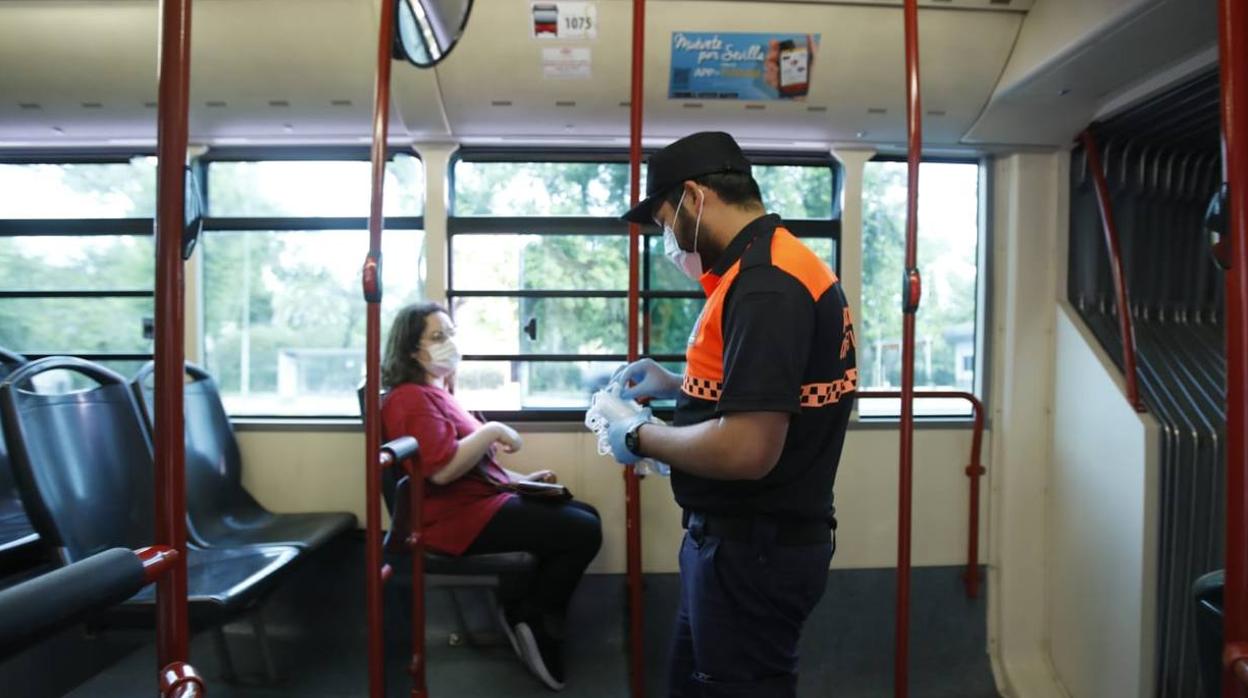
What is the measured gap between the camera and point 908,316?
1643mm

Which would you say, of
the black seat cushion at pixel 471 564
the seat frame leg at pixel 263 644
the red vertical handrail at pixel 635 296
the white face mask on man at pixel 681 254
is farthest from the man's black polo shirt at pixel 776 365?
the seat frame leg at pixel 263 644

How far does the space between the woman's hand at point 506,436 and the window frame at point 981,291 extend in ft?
4.79

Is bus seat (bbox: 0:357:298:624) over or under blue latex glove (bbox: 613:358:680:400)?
under

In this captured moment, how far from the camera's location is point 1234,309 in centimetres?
101

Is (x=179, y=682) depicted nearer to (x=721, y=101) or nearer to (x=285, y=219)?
(x=721, y=101)

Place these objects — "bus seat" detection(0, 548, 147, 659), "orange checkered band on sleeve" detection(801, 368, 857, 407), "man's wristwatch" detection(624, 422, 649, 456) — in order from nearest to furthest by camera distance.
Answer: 1. "bus seat" detection(0, 548, 147, 659)
2. "orange checkered band on sleeve" detection(801, 368, 857, 407)
3. "man's wristwatch" detection(624, 422, 649, 456)

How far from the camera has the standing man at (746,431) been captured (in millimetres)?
1192

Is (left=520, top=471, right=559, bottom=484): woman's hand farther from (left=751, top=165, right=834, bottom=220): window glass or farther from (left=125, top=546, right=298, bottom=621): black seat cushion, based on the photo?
(left=751, top=165, right=834, bottom=220): window glass

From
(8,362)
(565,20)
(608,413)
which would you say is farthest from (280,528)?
(565,20)

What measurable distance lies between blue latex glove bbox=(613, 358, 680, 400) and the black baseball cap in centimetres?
57

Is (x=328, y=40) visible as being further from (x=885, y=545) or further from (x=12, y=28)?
(x=885, y=545)

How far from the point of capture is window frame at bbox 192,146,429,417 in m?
2.92

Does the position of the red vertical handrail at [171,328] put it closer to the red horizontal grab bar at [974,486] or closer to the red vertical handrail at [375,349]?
the red vertical handrail at [375,349]

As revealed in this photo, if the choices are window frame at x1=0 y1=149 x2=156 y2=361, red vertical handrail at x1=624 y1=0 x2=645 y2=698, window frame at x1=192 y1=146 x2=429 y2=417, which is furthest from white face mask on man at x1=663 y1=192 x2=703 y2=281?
window frame at x1=0 y1=149 x2=156 y2=361
